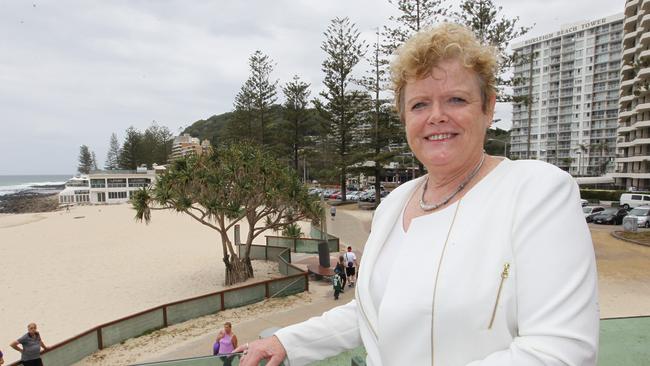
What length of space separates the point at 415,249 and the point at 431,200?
0.26 metres

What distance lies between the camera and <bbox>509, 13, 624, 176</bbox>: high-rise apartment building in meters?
61.9

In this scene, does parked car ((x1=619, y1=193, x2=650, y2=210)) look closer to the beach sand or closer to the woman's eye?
the beach sand

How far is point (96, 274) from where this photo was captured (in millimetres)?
14977

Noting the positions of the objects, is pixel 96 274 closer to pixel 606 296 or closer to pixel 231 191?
pixel 231 191

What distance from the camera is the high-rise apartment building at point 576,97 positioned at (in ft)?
203

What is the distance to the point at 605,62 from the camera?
61.9 m

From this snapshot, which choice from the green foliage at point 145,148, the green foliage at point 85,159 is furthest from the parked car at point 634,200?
the green foliage at point 85,159

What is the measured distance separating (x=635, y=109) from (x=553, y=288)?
49.3 m

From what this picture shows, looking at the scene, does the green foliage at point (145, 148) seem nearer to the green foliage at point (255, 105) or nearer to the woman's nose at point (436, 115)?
the green foliage at point (255, 105)

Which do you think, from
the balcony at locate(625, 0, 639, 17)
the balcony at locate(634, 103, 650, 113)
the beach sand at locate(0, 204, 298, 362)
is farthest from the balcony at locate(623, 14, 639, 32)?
the beach sand at locate(0, 204, 298, 362)

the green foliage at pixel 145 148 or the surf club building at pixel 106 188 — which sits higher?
the green foliage at pixel 145 148

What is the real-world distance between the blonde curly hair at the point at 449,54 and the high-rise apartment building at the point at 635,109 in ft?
149

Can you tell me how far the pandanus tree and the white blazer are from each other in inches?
435


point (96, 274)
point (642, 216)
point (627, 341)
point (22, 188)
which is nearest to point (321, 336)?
point (627, 341)
